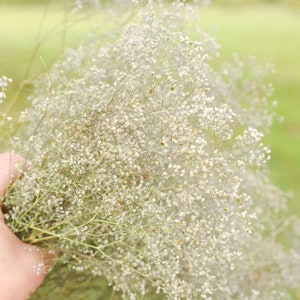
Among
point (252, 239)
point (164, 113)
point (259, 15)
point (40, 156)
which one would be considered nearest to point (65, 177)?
point (40, 156)

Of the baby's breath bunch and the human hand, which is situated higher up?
the baby's breath bunch

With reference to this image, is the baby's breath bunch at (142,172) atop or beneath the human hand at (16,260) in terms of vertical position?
atop

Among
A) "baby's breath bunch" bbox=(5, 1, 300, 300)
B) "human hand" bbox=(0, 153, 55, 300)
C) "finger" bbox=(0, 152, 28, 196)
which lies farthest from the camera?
"finger" bbox=(0, 152, 28, 196)

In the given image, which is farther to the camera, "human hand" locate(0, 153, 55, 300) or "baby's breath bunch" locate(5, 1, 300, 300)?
"human hand" locate(0, 153, 55, 300)

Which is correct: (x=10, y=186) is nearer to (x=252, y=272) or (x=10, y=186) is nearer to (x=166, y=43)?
(x=166, y=43)

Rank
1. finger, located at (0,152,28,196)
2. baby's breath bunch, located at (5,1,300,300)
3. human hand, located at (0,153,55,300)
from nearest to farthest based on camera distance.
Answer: baby's breath bunch, located at (5,1,300,300)
human hand, located at (0,153,55,300)
finger, located at (0,152,28,196)

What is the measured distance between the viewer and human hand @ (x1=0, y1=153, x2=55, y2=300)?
3.04 metres

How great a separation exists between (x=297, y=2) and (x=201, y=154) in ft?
56.9

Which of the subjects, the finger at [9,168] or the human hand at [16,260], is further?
the finger at [9,168]

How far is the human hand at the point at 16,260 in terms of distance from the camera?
3035mm

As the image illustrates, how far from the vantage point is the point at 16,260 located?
3078 millimetres

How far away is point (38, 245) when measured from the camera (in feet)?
10.6

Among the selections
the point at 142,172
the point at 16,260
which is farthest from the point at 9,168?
the point at 142,172

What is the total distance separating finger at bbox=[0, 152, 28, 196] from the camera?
3.14 metres
